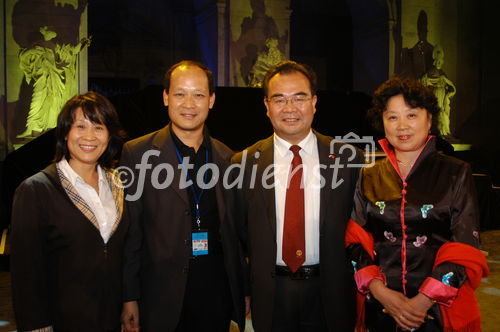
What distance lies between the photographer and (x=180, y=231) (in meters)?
2.38

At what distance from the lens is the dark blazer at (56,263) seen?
196cm

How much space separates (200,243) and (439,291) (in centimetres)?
114

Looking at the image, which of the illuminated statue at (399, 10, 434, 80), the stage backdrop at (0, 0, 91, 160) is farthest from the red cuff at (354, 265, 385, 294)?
the illuminated statue at (399, 10, 434, 80)

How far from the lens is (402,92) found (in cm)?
219

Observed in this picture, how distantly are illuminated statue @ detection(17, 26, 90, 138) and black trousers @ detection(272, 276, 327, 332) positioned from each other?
7.82 m

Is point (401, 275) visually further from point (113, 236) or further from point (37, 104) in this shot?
point (37, 104)

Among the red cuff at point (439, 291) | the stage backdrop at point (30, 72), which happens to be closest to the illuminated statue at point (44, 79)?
the stage backdrop at point (30, 72)

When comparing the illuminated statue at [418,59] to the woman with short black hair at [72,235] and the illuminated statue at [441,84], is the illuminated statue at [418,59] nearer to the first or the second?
the illuminated statue at [441,84]

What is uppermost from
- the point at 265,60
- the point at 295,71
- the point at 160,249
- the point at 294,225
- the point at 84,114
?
the point at 265,60

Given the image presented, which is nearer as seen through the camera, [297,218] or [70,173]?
[70,173]

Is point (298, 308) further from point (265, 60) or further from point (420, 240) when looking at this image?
point (265, 60)

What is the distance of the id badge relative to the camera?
2.40m

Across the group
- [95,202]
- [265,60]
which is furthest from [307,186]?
[265,60]

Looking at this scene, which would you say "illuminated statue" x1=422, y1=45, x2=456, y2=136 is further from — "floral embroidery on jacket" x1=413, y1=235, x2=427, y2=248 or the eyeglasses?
"floral embroidery on jacket" x1=413, y1=235, x2=427, y2=248
